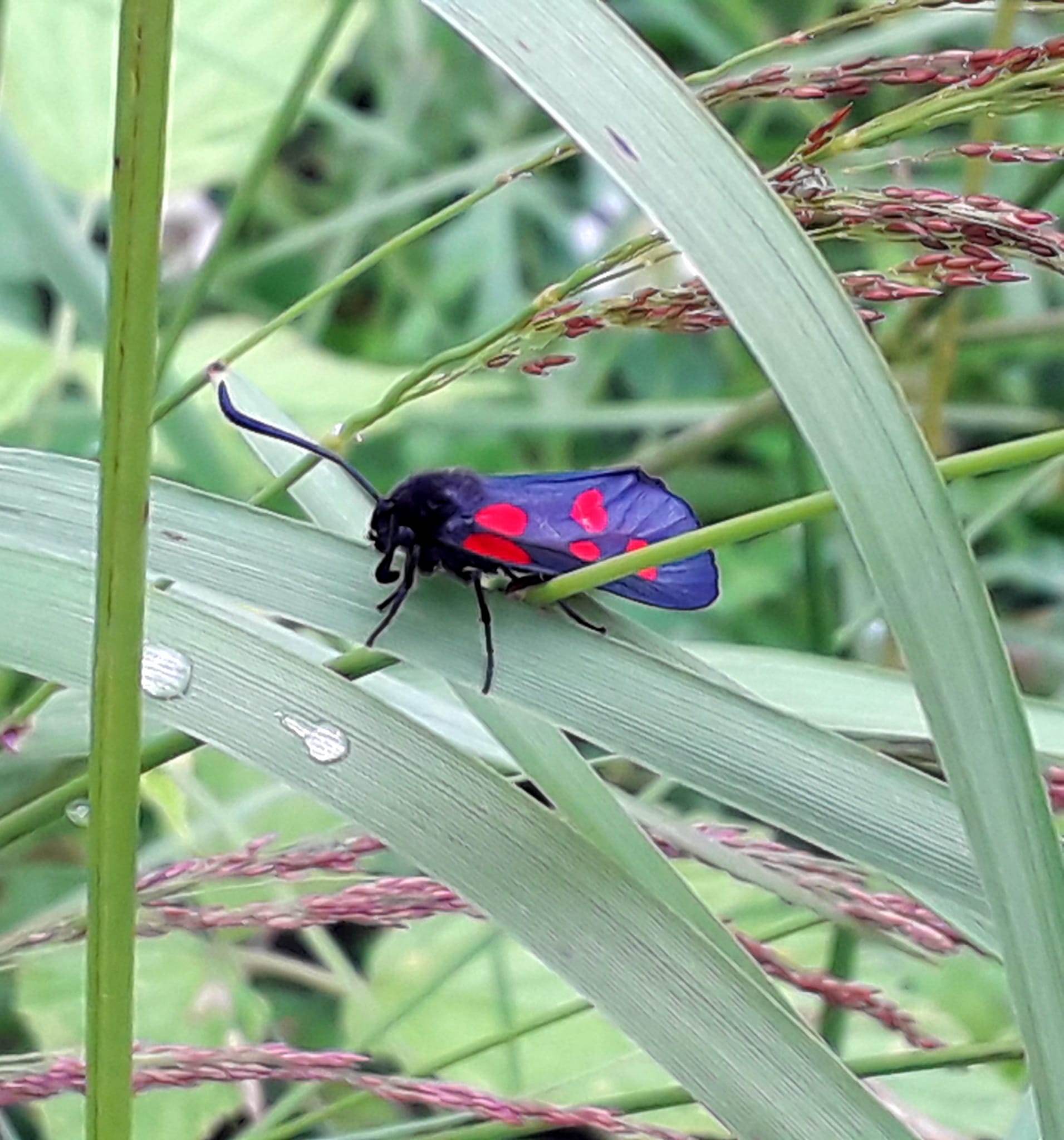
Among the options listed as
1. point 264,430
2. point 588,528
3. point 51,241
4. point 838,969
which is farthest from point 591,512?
point 51,241

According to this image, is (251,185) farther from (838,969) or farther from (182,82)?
(182,82)

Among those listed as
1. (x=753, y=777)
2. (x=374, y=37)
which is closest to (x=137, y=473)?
(x=753, y=777)

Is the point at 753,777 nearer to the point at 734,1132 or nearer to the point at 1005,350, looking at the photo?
the point at 734,1132

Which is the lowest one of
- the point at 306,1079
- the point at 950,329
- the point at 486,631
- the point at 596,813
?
the point at 306,1079

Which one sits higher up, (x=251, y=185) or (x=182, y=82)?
(x=182, y=82)

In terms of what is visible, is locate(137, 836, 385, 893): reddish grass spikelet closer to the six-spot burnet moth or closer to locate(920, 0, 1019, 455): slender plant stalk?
the six-spot burnet moth

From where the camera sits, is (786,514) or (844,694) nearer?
(786,514)

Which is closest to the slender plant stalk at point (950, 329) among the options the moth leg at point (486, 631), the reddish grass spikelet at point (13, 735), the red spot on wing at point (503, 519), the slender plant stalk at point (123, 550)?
the red spot on wing at point (503, 519)

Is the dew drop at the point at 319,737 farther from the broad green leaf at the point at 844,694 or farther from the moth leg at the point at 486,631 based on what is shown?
the broad green leaf at the point at 844,694
